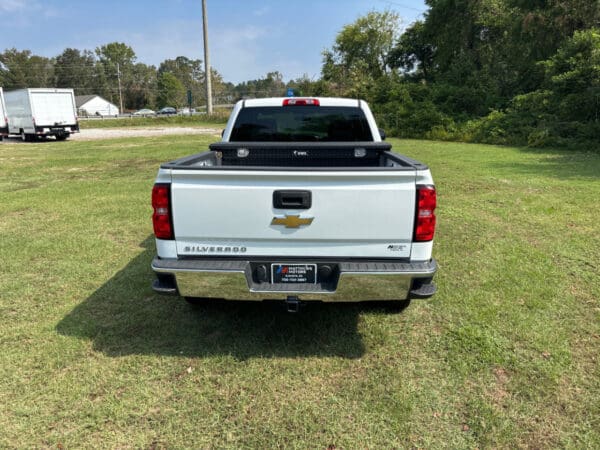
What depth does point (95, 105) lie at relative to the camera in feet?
296

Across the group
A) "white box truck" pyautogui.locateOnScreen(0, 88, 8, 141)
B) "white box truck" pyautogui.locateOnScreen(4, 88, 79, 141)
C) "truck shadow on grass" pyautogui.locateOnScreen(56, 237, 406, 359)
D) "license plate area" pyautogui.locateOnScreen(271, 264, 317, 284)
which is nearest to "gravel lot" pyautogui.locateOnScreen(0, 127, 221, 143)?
"white box truck" pyautogui.locateOnScreen(0, 88, 8, 141)

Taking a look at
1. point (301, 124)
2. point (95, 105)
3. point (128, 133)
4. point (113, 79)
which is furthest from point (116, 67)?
point (301, 124)

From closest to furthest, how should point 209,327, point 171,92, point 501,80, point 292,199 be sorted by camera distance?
point 292,199 → point 209,327 → point 501,80 → point 171,92

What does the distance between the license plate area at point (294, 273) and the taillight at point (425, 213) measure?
76 centimetres

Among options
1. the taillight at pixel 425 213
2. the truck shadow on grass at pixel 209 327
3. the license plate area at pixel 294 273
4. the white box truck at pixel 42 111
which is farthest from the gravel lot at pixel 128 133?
the taillight at pixel 425 213

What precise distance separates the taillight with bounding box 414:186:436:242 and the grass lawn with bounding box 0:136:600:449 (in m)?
1.02

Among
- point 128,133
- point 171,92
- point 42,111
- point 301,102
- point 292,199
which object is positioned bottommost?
point 128,133

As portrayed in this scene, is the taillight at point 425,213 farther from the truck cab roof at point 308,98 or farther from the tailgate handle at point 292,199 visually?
the truck cab roof at point 308,98

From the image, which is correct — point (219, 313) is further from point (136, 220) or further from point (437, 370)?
point (136, 220)

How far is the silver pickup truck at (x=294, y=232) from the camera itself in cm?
274

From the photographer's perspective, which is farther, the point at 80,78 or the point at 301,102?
the point at 80,78

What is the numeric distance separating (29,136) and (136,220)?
22.4 m

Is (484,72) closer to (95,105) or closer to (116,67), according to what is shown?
(95,105)

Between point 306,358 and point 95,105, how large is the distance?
333 ft
